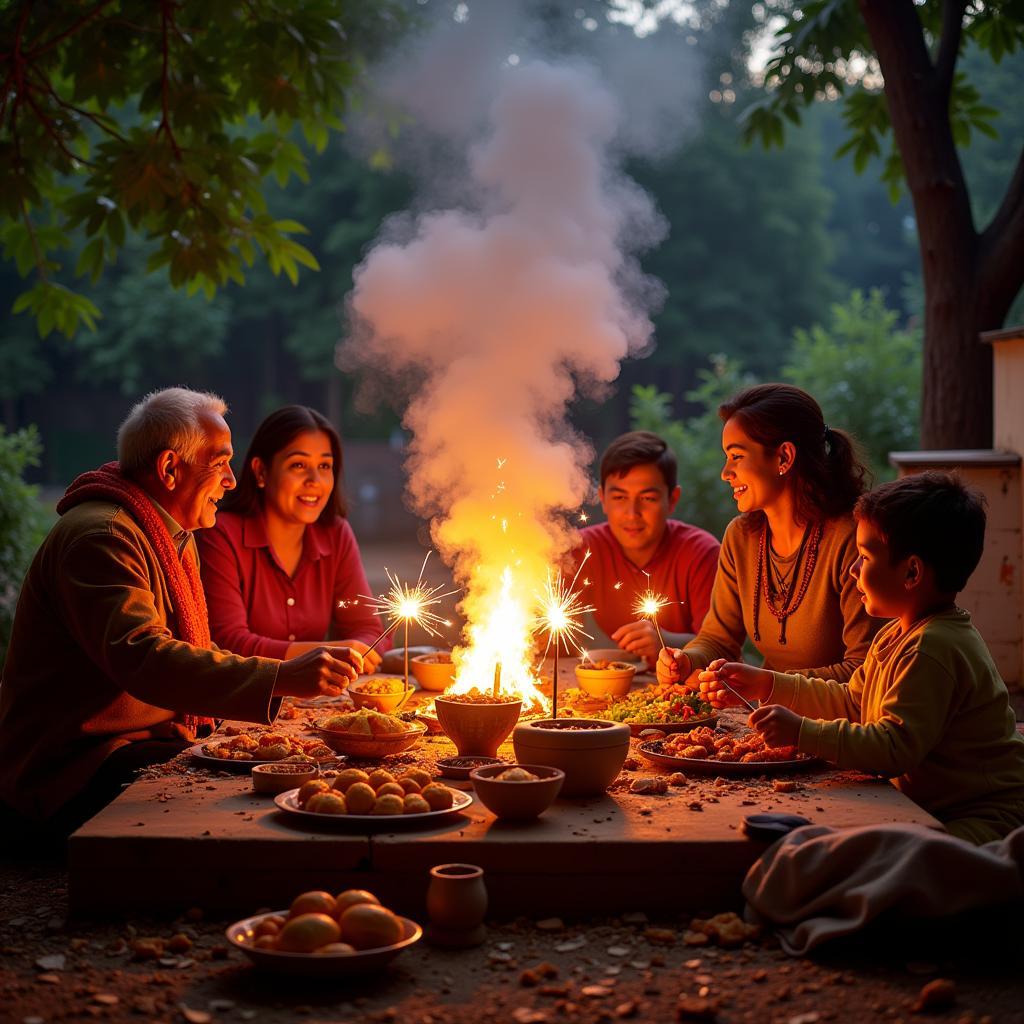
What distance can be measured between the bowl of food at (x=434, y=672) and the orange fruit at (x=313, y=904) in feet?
7.40

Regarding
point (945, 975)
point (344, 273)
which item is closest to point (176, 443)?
point (945, 975)

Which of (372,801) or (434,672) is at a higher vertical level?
(434,672)

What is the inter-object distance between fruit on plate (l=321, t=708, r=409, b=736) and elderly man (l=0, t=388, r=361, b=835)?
14 cm

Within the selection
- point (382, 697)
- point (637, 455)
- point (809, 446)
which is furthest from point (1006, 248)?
point (382, 697)

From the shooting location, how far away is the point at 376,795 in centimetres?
328

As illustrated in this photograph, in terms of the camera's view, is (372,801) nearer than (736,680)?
Yes

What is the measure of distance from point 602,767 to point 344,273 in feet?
82.9

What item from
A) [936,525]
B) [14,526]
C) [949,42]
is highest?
[949,42]

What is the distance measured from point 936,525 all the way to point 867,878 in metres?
1.15

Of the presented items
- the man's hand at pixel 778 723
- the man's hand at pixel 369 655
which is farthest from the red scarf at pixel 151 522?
the man's hand at pixel 778 723

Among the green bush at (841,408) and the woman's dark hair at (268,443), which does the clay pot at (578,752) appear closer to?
the woman's dark hair at (268,443)

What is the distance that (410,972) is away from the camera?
2.83 metres

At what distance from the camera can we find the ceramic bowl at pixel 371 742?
3.84 meters

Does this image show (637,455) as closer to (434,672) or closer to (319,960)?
(434,672)
